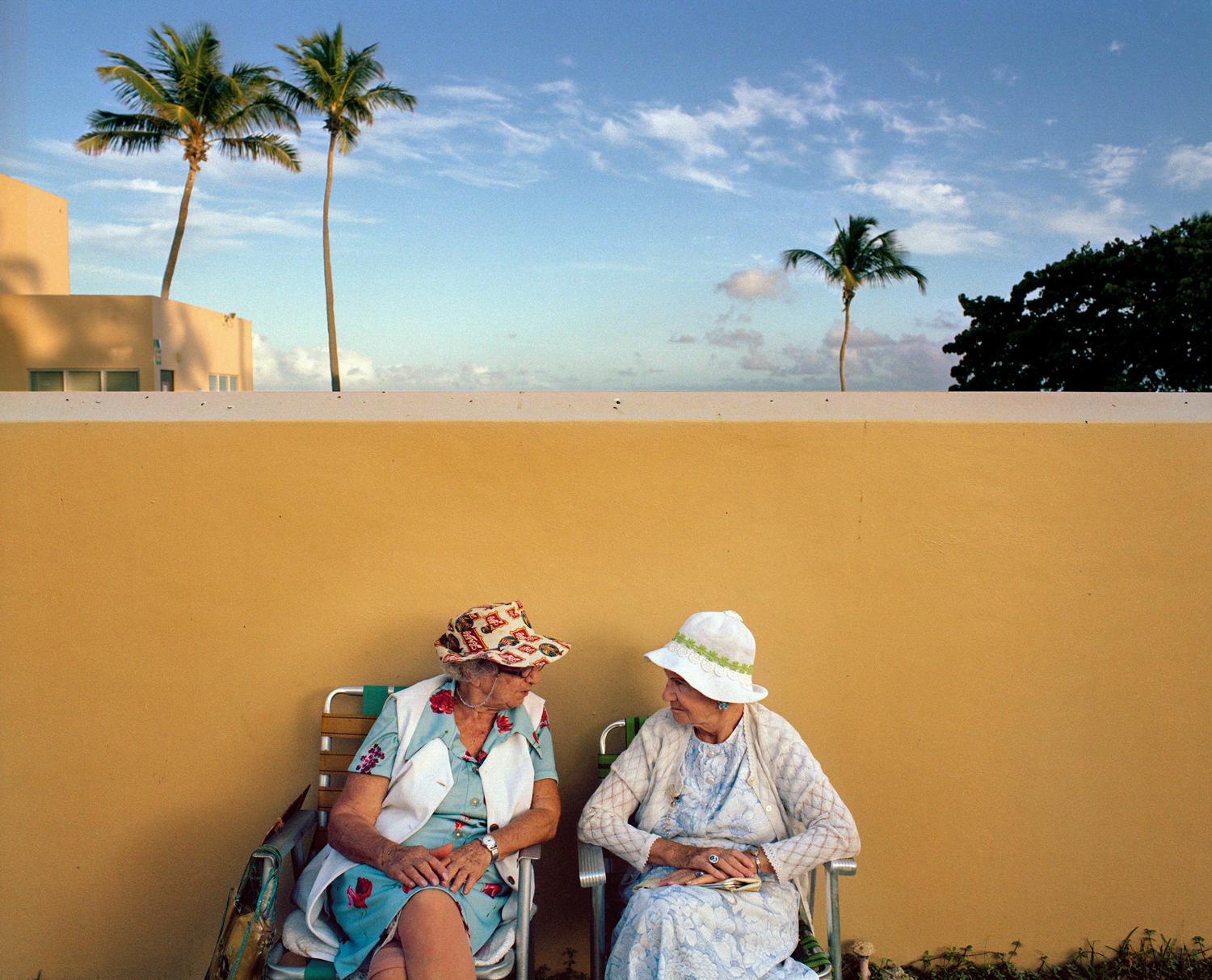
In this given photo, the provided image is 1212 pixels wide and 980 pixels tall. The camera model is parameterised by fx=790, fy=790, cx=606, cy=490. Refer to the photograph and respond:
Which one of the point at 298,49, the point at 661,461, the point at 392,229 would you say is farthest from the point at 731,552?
the point at 298,49

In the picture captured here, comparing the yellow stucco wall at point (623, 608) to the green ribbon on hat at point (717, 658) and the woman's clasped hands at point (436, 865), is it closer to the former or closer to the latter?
the green ribbon on hat at point (717, 658)

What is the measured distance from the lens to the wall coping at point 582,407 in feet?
9.12

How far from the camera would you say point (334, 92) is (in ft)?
79.3

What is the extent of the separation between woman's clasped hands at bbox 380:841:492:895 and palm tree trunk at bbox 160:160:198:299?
2215cm

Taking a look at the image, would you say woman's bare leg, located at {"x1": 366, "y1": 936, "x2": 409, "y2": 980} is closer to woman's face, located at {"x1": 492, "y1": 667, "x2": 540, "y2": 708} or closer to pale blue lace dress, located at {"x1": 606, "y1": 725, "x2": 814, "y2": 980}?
pale blue lace dress, located at {"x1": 606, "y1": 725, "x2": 814, "y2": 980}

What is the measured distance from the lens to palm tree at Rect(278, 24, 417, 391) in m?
23.8

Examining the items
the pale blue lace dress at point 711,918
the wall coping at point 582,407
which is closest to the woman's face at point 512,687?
the pale blue lace dress at point 711,918

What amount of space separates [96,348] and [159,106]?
8.34m

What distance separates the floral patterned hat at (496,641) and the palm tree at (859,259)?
25.9 meters

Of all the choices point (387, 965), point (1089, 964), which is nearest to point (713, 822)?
point (387, 965)

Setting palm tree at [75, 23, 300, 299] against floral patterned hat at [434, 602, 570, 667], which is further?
palm tree at [75, 23, 300, 299]

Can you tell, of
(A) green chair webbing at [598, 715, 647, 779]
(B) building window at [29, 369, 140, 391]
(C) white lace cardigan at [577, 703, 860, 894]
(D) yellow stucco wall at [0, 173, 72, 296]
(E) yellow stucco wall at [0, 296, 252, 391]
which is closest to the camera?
(C) white lace cardigan at [577, 703, 860, 894]

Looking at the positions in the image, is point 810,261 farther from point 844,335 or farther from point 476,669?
point 476,669

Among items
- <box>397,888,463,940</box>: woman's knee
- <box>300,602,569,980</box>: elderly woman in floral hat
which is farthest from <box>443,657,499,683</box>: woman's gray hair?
<box>397,888,463,940</box>: woman's knee
